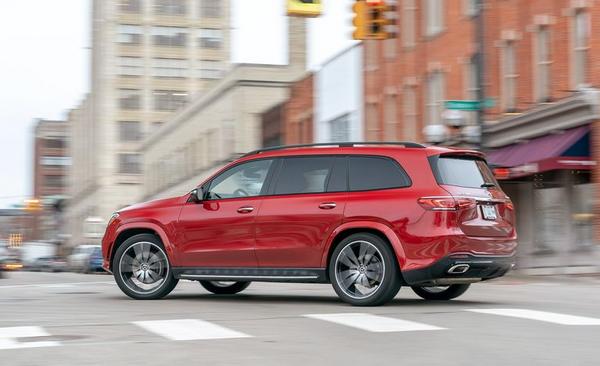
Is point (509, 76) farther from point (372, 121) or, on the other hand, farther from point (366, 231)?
point (366, 231)

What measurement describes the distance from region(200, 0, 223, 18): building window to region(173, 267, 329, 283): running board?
95545mm

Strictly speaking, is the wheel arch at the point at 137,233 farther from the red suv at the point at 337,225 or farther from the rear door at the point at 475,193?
the rear door at the point at 475,193

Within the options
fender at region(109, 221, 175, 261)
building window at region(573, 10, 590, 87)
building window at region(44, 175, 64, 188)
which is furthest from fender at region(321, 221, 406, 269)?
building window at region(44, 175, 64, 188)

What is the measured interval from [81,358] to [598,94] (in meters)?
19.2

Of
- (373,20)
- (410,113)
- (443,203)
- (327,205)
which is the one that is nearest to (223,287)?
(327,205)

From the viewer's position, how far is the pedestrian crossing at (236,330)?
9047 mm

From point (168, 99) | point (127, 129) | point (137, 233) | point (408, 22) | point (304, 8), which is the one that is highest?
point (168, 99)

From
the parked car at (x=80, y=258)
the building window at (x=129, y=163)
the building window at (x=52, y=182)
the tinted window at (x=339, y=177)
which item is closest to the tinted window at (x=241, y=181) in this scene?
the tinted window at (x=339, y=177)

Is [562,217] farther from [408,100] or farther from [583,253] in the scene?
[408,100]

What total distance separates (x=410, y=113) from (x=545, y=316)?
26.8 m

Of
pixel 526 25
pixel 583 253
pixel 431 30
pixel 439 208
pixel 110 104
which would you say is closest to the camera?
pixel 439 208

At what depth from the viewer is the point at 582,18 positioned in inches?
1041

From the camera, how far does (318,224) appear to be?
40.4 ft

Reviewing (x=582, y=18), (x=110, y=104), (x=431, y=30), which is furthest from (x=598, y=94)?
(x=110, y=104)
